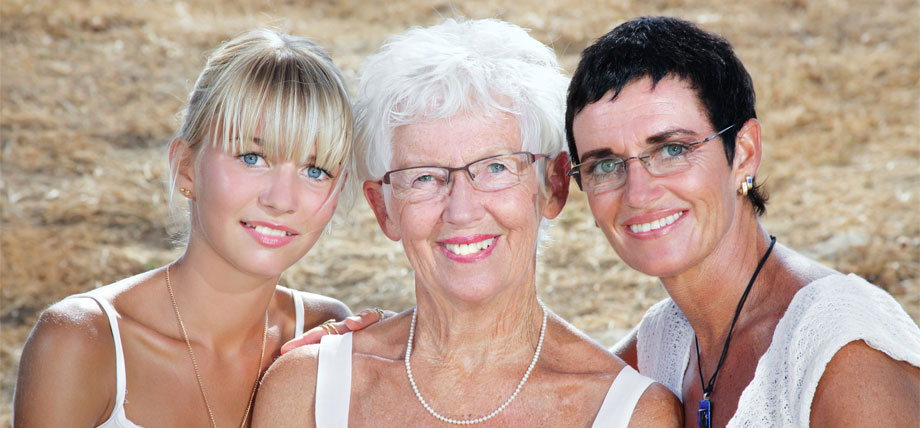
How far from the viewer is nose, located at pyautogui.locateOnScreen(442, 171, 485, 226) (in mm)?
2514

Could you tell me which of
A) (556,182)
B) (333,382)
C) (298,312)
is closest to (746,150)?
(556,182)

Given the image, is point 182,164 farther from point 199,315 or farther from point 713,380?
point 713,380

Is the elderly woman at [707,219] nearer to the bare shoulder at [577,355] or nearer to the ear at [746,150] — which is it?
the ear at [746,150]

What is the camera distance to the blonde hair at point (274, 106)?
2.73 meters

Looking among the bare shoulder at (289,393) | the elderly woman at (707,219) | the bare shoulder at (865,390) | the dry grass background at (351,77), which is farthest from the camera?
the dry grass background at (351,77)

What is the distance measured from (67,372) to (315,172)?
35.8 inches

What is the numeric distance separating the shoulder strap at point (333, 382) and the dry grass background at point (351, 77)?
8.34 feet

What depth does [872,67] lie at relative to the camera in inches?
311

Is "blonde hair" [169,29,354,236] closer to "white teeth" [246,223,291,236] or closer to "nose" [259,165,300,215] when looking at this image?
"nose" [259,165,300,215]

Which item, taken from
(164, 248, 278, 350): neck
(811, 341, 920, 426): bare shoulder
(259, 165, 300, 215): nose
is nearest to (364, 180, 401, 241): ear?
(259, 165, 300, 215): nose

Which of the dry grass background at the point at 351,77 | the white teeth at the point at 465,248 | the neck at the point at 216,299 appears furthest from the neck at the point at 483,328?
the dry grass background at the point at 351,77

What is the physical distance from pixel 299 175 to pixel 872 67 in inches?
259

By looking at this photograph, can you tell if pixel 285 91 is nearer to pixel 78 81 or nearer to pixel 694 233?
pixel 694 233

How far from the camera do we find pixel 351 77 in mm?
6242
